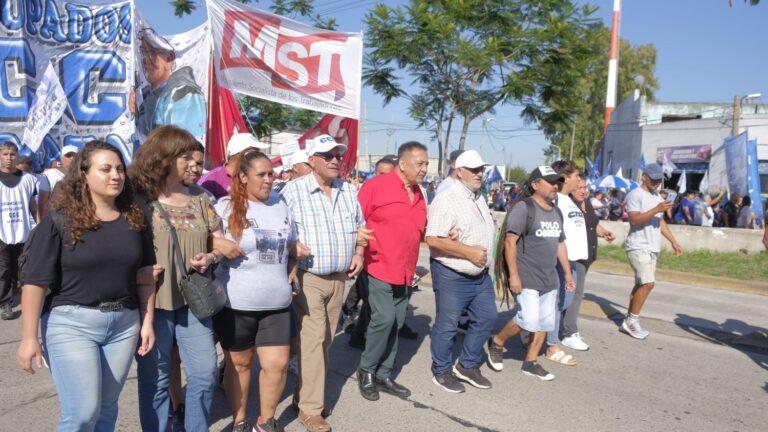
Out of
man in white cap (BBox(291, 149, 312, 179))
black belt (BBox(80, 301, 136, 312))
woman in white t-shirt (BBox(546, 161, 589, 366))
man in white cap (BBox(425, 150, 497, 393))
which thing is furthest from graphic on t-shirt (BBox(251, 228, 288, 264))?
woman in white t-shirt (BBox(546, 161, 589, 366))

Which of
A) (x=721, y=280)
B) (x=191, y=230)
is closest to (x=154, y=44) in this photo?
(x=191, y=230)

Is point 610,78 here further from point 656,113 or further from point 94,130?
point 94,130

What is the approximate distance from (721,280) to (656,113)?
84.9 ft

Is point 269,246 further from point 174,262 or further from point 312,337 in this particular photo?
point 312,337

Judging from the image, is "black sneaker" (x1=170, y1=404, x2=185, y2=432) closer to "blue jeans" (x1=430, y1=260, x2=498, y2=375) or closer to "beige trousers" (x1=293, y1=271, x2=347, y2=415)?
"beige trousers" (x1=293, y1=271, x2=347, y2=415)

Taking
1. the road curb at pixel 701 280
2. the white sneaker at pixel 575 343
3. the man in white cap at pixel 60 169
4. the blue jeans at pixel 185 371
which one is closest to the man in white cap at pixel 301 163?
the man in white cap at pixel 60 169

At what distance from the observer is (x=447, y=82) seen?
14.5 meters

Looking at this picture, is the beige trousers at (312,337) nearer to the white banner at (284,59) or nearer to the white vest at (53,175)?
the white banner at (284,59)

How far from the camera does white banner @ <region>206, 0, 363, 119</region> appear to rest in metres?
6.73

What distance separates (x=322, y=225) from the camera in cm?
377

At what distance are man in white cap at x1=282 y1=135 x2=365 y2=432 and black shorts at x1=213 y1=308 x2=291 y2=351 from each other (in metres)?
0.38

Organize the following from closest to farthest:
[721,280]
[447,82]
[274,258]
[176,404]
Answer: [274,258] < [176,404] < [721,280] < [447,82]

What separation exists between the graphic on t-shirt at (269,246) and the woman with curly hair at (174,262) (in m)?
0.24

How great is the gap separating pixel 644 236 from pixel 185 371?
16.7 ft
